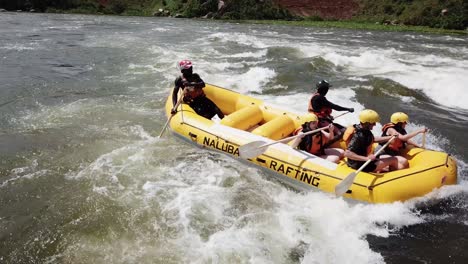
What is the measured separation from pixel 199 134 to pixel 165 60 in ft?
28.2

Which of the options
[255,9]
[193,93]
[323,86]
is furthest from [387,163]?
[255,9]

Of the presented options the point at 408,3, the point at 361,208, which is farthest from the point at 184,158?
the point at 408,3

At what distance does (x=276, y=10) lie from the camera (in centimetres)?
3888

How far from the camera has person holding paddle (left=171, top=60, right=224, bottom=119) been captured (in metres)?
7.48

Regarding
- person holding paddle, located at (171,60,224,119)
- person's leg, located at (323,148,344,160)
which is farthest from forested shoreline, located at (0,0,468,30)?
person's leg, located at (323,148,344,160)

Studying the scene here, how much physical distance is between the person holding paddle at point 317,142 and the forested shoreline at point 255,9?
26.1 metres

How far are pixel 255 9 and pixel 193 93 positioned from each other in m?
33.0

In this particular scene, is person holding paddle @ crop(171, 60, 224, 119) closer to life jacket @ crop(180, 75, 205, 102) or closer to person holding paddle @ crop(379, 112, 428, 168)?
life jacket @ crop(180, 75, 205, 102)

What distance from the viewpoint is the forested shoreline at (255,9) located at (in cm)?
3014

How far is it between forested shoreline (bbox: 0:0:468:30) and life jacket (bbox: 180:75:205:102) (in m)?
25.8

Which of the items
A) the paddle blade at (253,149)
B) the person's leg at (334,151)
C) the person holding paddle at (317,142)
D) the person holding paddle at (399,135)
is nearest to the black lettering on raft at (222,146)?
the paddle blade at (253,149)

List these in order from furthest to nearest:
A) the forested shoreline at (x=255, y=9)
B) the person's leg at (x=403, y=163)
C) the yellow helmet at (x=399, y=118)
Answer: the forested shoreline at (x=255, y=9), the yellow helmet at (x=399, y=118), the person's leg at (x=403, y=163)

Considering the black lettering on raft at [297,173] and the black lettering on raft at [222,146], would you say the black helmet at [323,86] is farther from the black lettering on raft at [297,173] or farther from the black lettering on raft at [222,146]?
the black lettering on raft at [222,146]

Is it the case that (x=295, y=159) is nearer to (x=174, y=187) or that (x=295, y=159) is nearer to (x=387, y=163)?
(x=387, y=163)
